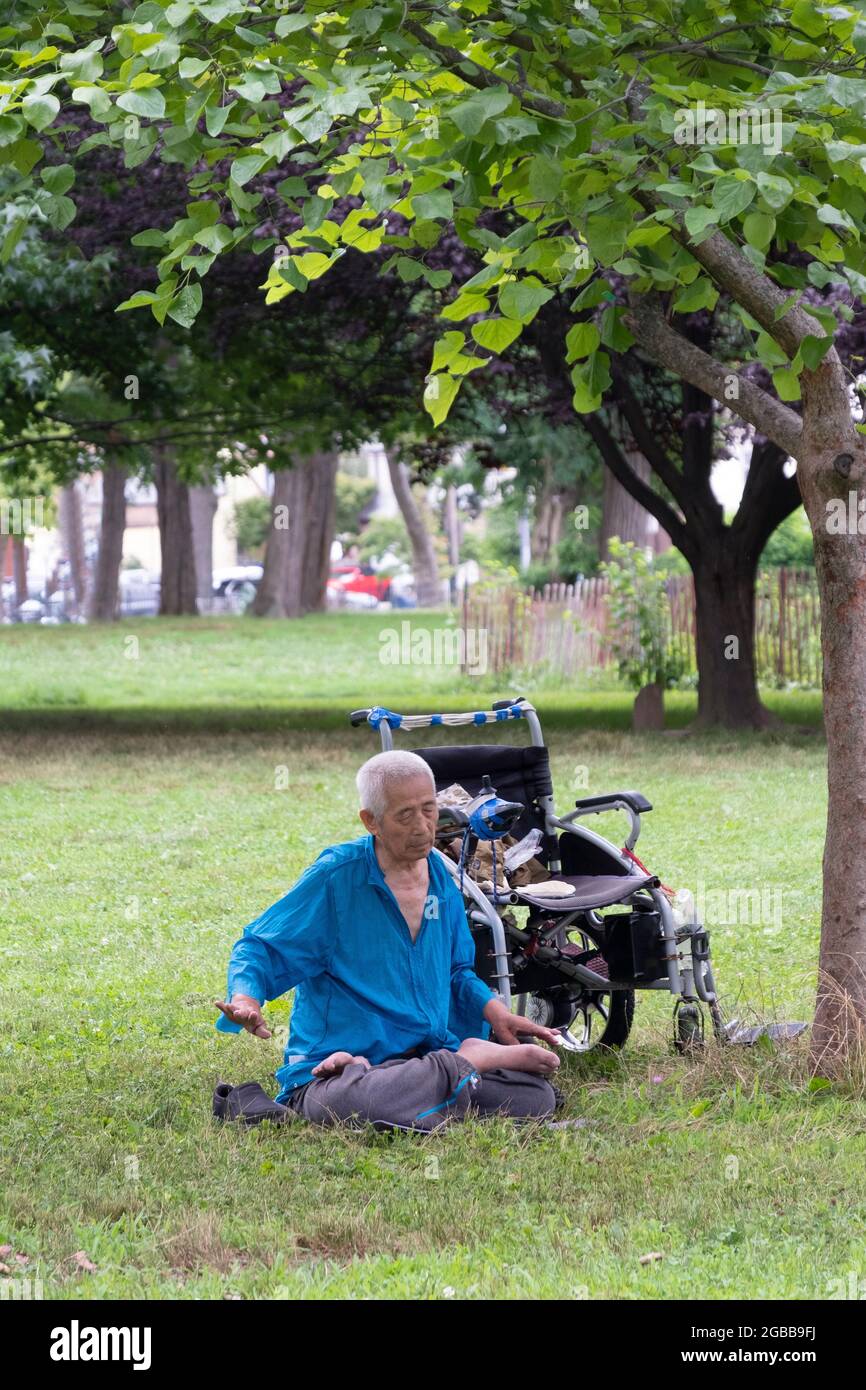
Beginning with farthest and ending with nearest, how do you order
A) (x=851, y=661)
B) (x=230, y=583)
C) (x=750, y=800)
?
(x=230, y=583), (x=750, y=800), (x=851, y=661)

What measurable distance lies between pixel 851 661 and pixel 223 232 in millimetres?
2545

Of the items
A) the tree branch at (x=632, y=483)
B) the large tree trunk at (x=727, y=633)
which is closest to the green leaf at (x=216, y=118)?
the tree branch at (x=632, y=483)

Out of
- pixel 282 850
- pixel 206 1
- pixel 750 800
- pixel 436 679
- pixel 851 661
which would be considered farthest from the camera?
pixel 436 679

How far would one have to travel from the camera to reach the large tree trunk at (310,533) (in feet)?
126

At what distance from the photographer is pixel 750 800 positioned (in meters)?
13.5

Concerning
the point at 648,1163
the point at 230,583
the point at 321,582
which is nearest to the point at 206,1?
the point at 648,1163

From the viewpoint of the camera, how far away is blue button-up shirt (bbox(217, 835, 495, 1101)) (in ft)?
18.1

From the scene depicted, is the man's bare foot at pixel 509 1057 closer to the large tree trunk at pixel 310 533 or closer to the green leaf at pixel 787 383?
the green leaf at pixel 787 383

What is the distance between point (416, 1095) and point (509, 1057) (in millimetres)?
337

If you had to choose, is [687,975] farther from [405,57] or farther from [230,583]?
[230,583]

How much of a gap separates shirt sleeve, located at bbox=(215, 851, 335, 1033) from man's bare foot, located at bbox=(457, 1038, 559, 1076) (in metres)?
0.55

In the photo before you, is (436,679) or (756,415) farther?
(436,679)

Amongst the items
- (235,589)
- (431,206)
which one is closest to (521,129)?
(431,206)

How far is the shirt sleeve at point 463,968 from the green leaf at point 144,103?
99.9 inches
